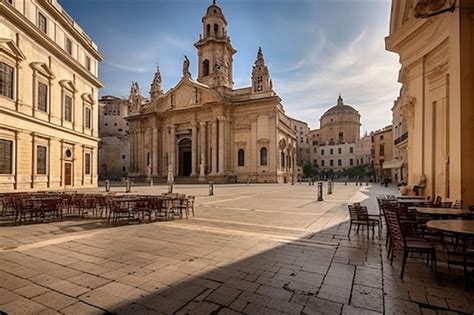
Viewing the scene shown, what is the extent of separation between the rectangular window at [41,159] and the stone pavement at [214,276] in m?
15.9

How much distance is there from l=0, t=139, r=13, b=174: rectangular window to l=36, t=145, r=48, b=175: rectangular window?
7.71 ft

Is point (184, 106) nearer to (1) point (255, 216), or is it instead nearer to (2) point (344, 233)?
(1) point (255, 216)

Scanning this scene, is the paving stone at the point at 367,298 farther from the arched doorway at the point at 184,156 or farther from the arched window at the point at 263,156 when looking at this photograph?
the arched doorway at the point at 184,156

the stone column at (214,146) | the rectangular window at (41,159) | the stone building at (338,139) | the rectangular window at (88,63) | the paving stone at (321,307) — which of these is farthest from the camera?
the stone building at (338,139)

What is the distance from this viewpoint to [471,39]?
794 cm

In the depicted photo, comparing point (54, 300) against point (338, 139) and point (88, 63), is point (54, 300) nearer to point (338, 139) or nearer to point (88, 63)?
point (88, 63)

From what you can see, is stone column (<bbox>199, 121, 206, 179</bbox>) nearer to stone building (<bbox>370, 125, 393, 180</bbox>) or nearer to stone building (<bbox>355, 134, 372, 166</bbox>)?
stone building (<bbox>370, 125, 393, 180</bbox>)

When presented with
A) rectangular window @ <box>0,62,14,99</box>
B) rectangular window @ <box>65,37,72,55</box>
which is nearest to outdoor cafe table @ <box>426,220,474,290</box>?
rectangular window @ <box>0,62,14,99</box>

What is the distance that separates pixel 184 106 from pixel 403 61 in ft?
108

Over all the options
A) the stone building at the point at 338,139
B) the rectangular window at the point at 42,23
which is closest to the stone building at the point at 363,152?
the stone building at the point at 338,139

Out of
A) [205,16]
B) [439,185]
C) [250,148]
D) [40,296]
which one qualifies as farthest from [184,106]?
[40,296]

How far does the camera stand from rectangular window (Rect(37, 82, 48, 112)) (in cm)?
1995

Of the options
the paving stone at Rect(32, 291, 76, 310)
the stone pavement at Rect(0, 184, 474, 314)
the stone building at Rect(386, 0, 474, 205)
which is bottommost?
the stone pavement at Rect(0, 184, 474, 314)

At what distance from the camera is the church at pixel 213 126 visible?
3709cm
